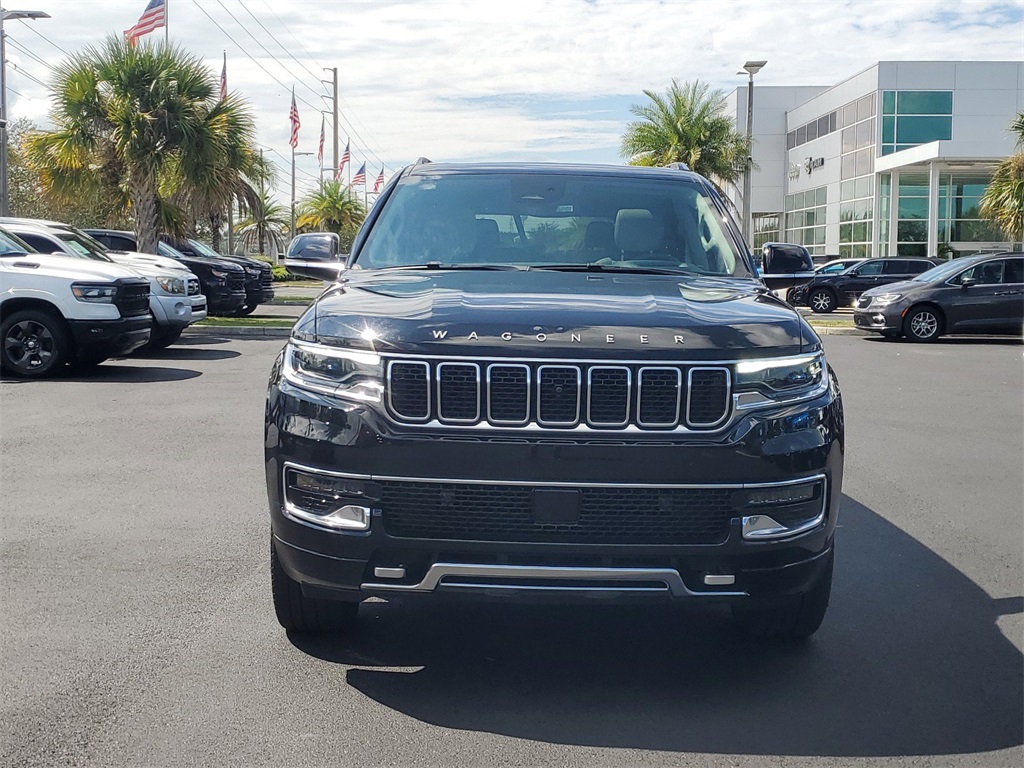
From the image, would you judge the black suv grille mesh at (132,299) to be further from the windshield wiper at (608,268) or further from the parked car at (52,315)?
the windshield wiper at (608,268)

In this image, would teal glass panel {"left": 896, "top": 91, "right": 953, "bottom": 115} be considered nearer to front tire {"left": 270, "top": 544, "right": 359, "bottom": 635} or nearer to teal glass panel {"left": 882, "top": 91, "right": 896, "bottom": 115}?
teal glass panel {"left": 882, "top": 91, "right": 896, "bottom": 115}

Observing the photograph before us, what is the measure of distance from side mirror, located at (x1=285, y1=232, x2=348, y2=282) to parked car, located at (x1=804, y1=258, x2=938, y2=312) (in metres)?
24.4

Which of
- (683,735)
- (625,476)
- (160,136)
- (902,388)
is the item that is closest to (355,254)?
(625,476)

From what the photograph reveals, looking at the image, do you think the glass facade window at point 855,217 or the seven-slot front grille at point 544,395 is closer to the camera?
the seven-slot front grille at point 544,395

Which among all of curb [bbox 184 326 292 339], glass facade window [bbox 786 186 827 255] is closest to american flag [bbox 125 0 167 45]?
curb [bbox 184 326 292 339]

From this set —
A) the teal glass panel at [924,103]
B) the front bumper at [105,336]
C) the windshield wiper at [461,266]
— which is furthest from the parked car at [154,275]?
the teal glass panel at [924,103]

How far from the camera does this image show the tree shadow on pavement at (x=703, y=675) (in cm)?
349

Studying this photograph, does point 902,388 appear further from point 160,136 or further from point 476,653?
point 160,136

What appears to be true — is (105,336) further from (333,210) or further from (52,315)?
(333,210)

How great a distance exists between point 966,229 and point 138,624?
44.3m

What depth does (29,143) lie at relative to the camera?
929 inches

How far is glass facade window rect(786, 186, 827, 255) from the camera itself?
5319 centimetres

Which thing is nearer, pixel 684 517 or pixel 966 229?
pixel 684 517

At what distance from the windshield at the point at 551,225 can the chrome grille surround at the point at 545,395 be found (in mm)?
1335
